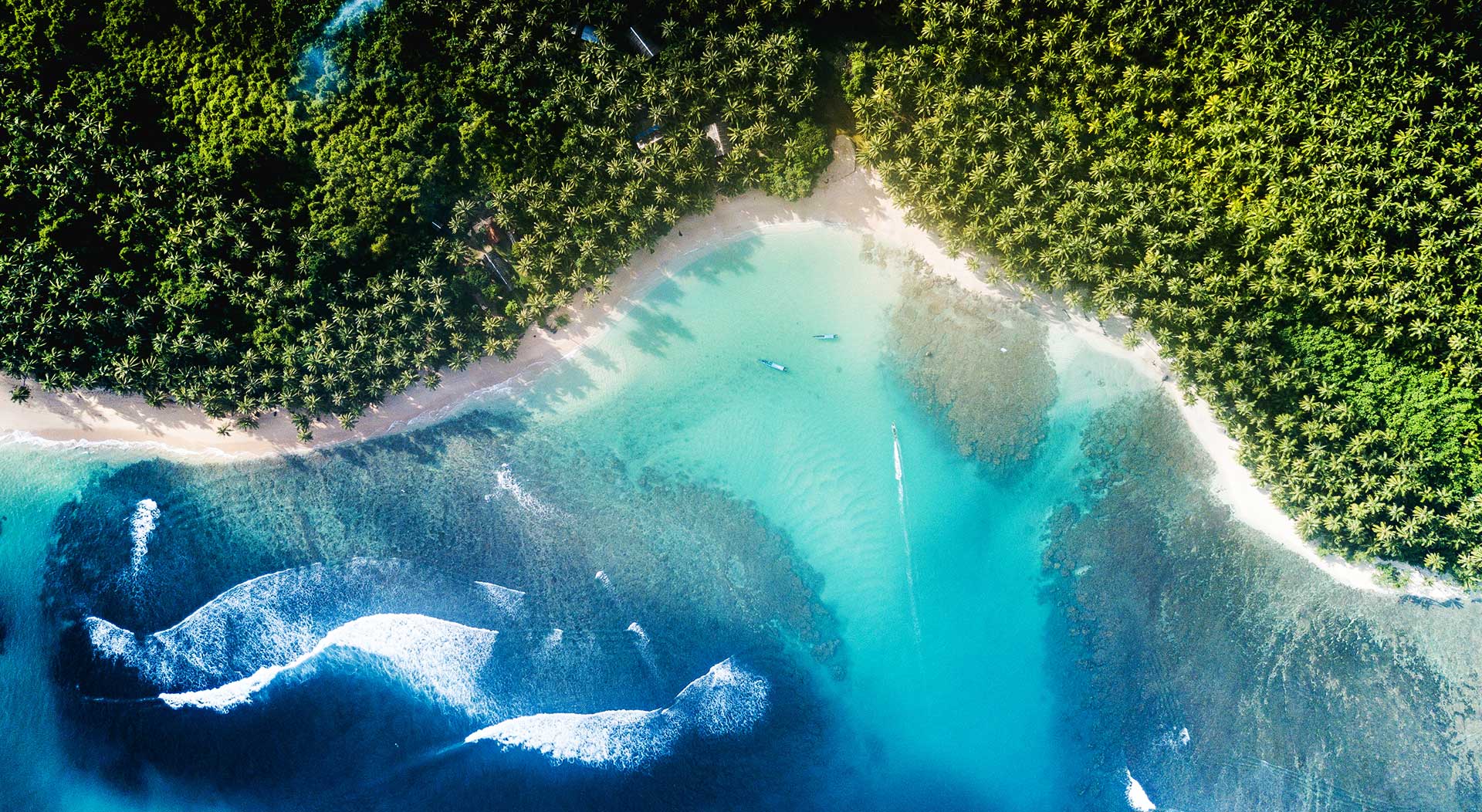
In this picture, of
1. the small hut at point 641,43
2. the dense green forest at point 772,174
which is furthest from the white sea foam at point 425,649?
the small hut at point 641,43

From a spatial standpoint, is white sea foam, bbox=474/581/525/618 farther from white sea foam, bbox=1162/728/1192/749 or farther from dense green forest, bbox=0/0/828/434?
white sea foam, bbox=1162/728/1192/749

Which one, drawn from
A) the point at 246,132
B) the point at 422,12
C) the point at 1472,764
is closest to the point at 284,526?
the point at 246,132

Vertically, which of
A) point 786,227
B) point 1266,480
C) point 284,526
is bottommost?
point 1266,480

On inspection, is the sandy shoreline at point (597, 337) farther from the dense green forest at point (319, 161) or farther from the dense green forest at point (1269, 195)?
the dense green forest at point (319, 161)

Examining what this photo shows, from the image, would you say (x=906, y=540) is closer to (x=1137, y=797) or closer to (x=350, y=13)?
(x=1137, y=797)

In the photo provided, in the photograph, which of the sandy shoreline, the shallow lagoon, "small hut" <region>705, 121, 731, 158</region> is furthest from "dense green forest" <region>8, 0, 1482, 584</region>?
the shallow lagoon

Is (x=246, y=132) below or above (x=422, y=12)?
below

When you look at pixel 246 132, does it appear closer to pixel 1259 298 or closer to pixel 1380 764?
pixel 1259 298
